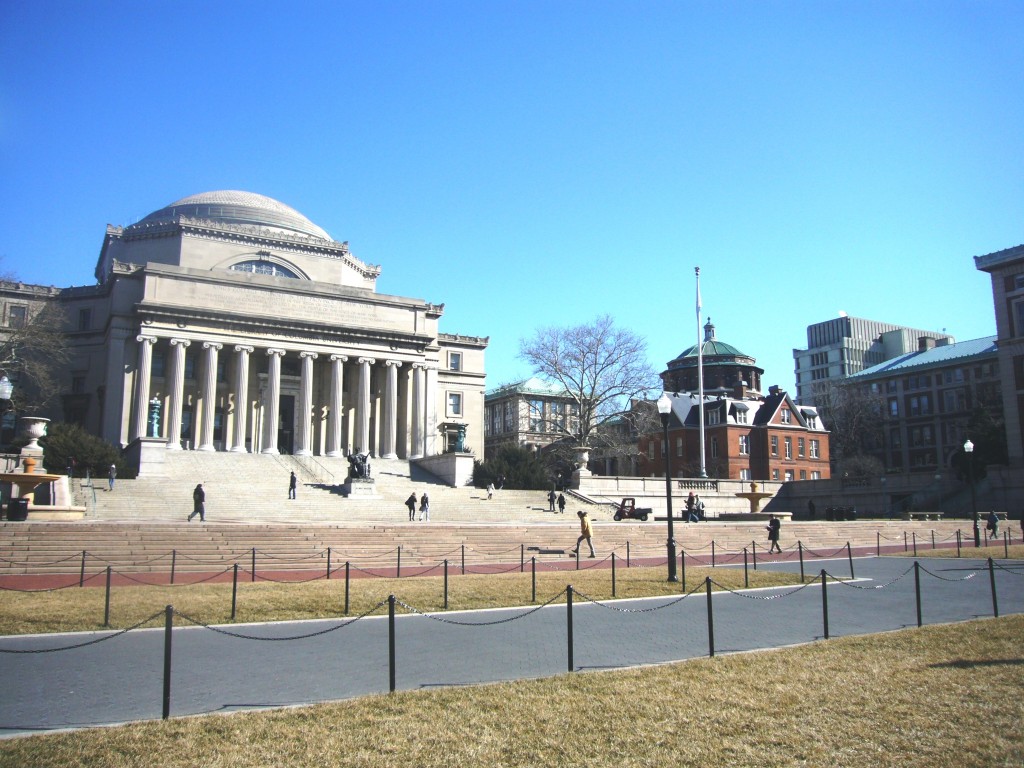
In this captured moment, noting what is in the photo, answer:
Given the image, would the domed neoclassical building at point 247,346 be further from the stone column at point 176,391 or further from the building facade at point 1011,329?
the building facade at point 1011,329

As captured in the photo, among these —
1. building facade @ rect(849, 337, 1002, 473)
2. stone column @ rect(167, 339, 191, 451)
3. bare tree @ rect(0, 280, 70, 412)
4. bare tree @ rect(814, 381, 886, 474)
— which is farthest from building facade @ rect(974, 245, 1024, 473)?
bare tree @ rect(0, 280, 70, 412)

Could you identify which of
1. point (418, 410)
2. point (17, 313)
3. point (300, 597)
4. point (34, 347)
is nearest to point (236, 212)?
point (17, 313)

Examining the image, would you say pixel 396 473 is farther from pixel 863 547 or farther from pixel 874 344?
pixel 874 344

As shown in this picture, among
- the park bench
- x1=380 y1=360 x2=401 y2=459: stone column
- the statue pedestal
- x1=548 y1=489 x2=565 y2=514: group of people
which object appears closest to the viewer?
x1=548 y1=489 x2=565 y2=514: group of people

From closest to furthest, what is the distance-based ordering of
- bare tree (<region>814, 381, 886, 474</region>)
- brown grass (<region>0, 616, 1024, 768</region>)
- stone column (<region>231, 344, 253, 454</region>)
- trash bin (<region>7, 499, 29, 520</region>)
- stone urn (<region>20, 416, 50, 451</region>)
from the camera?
brown grass (<region>0, 616, 1024, 768</region>) < trash bin (<region>7, 499, 29, 520</region>) < stone urn (<region>20, 416, 50, 451</region>) < stone column (<region>231, 344, 253, 454</region>) < bare tree (<region>814, 381, 886, 474</region>)

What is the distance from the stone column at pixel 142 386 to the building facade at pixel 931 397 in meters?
77.3

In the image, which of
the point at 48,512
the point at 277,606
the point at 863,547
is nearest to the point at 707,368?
the point at 863,547

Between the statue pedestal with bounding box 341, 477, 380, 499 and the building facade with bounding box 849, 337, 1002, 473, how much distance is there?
67588 millimetres

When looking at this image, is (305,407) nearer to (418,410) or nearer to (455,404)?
(418,410)

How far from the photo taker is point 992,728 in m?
8.52

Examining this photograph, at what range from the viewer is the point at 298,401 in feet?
225

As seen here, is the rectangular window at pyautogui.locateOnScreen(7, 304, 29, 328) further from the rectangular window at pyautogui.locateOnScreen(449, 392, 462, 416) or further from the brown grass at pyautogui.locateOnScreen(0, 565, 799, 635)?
the brown grass at pyautogui.locateOnScreen(0, 565, 799, 635)

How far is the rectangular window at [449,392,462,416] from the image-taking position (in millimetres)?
81062

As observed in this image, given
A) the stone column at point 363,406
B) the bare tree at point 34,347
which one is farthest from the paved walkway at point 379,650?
the bare tree at point 34,347
